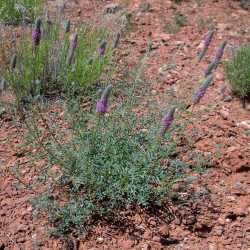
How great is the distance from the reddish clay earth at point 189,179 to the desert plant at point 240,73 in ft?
0.31

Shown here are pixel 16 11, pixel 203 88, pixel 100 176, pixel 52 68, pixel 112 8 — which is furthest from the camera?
pixel 112 8

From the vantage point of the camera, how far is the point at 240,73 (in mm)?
3746

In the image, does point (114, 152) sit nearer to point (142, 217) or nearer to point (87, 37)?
point (142, 217)

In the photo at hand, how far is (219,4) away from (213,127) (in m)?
2.41

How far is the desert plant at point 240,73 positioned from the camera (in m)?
3.72

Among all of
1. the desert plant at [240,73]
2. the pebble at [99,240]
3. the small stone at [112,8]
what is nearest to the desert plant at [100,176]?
the pebble at [99,240]

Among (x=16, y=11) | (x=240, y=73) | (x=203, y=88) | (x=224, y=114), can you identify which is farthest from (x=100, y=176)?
(x=16, y=11)

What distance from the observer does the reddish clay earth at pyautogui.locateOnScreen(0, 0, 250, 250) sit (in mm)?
2570

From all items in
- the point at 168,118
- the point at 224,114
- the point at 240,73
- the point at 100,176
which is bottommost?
the point at 100,176

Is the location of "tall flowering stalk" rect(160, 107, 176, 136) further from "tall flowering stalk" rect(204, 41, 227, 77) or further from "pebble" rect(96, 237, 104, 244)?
"pebble" rect(96, 237, 104, 244)

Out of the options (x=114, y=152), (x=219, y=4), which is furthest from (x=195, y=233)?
(x=219, y=4)

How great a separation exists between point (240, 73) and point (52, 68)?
148 cm

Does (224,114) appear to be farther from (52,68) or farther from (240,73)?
(52,68)

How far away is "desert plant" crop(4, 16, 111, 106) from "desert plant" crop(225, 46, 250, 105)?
1.01 metres
